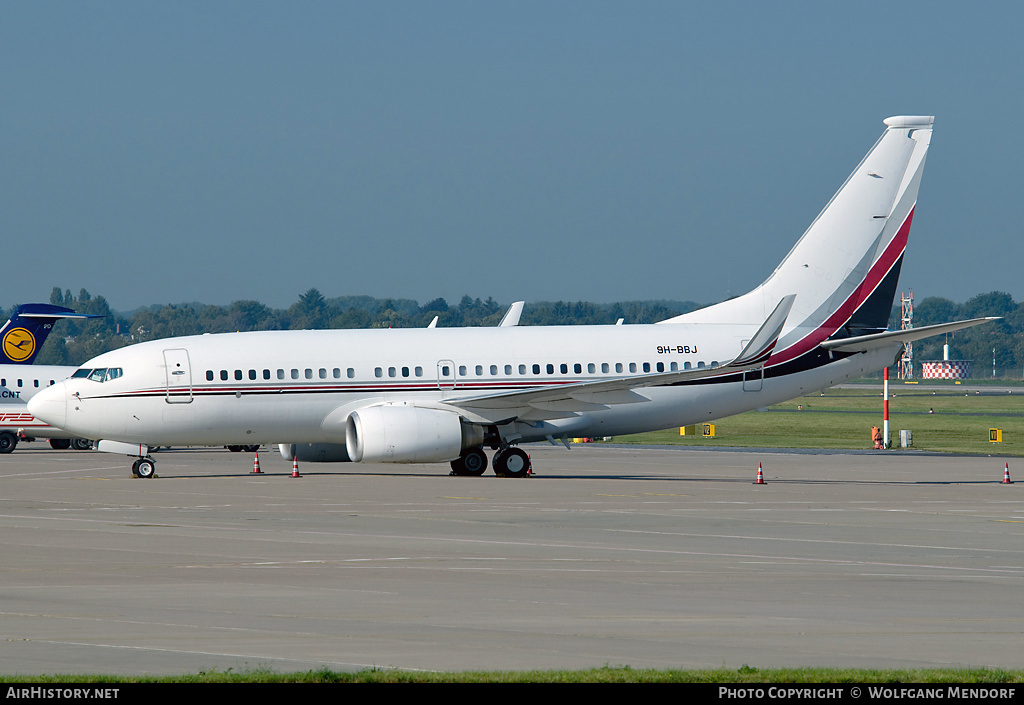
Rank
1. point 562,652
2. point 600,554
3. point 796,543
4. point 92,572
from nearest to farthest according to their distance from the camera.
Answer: point 562,652 → point 92,572 → point 600,554 → point 796,543

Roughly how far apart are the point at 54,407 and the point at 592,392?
14.3m

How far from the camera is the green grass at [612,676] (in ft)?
34.4

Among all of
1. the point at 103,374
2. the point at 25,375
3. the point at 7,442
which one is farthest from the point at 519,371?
the point at 25,375

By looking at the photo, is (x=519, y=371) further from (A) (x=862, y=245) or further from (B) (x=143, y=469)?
(A) (x=862, y=245)

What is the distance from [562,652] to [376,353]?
2654 cm

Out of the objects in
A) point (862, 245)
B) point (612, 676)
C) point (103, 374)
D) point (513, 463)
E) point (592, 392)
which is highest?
point (862, 245)

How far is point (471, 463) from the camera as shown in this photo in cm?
3862

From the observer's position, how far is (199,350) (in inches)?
1485

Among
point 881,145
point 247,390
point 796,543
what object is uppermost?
point 881,145

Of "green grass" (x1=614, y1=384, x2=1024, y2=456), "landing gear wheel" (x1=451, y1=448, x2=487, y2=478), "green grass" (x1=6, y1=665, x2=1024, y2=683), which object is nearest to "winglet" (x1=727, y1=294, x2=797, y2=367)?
"landing gear wheel" (x1=451, y1=448, x2=487, y2=478)

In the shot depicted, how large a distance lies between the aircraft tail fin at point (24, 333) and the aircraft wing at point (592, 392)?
36.9m

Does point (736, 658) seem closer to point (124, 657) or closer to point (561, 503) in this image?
point (124, 657)

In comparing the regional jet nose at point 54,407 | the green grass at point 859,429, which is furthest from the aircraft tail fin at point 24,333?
the regional jet nose at point 54,407

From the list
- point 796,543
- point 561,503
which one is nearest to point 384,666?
point 796,543
